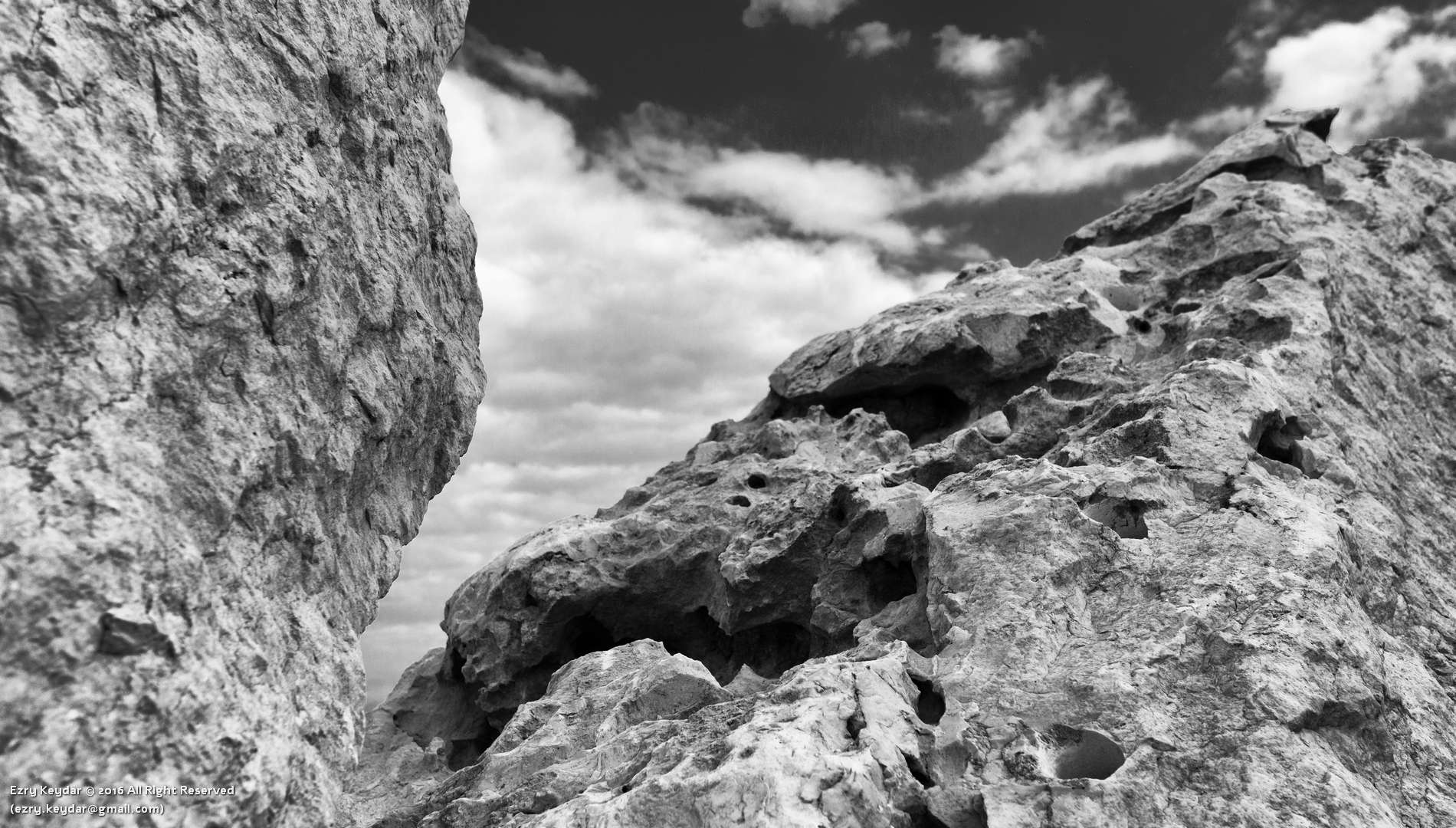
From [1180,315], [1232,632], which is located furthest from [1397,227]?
[1232,632]

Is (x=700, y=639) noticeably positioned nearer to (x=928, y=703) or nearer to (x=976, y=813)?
Result: (x=928, y=703)

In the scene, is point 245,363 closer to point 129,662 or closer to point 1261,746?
point 129,662

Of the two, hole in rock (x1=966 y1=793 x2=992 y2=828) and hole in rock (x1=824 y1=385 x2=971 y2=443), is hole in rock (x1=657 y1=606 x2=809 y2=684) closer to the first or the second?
hole in rock (x1=824 y1=385 x2=971 y2=443)

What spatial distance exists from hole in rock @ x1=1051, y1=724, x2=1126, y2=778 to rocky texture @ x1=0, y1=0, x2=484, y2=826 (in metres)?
7.01

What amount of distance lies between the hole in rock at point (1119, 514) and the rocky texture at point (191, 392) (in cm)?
911

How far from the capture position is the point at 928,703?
10.6m

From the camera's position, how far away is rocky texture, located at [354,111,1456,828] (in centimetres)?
898

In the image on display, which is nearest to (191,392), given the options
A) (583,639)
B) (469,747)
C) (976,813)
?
(976,813)

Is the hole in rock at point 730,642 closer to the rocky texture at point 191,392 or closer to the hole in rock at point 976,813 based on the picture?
the hole in rock at point 976,813

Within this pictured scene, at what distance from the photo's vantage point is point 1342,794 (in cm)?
847

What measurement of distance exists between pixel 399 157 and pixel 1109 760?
34.6 feet

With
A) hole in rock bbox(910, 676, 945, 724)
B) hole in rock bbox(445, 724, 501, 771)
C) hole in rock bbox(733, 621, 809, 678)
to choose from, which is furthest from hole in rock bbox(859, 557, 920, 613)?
hole in rock bbox(445, 724, 501, 771)

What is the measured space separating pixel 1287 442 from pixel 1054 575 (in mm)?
5826

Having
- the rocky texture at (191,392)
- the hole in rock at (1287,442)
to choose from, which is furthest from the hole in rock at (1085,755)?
the rocky texture at (191,392)
